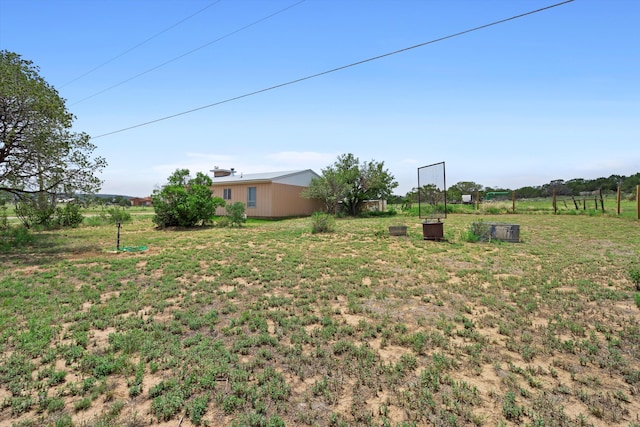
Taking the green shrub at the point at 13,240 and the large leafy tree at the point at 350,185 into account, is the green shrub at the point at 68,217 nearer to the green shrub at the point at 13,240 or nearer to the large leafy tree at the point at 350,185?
the green shrub at the point at 13,240

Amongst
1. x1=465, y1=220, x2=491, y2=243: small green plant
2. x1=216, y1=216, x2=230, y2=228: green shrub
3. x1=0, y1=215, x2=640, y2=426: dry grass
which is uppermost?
x1=216, y1=216, x2=230, y2=228: green shrub

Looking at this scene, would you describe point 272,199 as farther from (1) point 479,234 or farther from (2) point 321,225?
(1) point 479,234

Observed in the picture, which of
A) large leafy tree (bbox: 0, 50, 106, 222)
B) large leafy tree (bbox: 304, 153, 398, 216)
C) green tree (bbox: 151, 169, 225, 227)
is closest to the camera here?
large leafy tree (bbox: 0, 50, 106, 222)

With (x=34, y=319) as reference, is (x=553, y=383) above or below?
below

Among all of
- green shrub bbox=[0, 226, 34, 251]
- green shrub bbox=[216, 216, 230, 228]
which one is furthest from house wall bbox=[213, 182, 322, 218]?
green shrub bbox=[0, 226, 34, 251]

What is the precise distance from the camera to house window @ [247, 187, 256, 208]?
2033 cm

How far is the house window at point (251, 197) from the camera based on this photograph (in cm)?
2033

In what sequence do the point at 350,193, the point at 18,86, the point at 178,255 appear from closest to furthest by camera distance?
the point at 178,255 < the point at 18,86 < the point at 350,193

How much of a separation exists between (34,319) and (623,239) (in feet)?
41.1

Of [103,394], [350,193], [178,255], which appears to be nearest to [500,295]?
[103,394]

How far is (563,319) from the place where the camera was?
3.66 meters

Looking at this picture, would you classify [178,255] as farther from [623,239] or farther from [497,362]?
[623,239]

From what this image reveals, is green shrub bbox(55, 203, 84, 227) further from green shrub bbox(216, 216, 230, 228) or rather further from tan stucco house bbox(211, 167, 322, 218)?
tan stucco house bbox(211, 167, 322, 218)

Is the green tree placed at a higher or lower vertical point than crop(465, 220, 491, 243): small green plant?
higher
